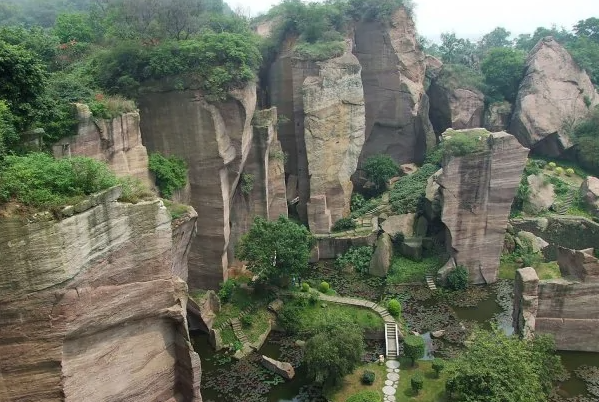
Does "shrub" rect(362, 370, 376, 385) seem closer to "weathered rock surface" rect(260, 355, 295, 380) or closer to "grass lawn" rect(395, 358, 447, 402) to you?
"grass lawn" rect(395, 358, 447, 402)

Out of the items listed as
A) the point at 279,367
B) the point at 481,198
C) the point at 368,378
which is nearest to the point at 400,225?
the point at 481,198

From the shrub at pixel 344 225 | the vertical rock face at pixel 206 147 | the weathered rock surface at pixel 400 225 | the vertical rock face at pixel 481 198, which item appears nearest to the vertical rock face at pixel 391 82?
the shrub at pixel 344 225

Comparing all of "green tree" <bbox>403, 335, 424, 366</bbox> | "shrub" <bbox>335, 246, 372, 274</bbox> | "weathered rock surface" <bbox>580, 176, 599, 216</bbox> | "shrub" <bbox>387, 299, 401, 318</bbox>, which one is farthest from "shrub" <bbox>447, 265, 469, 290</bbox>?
"weathered rock surface" <bbox>580, 176, 599, 216</bbox>

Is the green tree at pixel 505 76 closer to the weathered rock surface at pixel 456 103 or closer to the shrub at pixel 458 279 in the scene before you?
the weathered rock surface at pixel 456 103

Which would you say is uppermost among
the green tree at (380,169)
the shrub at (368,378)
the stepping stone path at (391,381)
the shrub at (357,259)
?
the green tree at (380,169)

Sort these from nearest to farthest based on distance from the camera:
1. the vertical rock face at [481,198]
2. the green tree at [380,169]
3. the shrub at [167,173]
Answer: the shrub at [167,173]
the vertical rock face at [481,198]
the green tree at [380,169]

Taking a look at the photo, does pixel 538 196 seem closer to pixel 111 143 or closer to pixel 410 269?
pixel 410 269

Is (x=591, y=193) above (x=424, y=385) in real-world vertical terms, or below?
above
